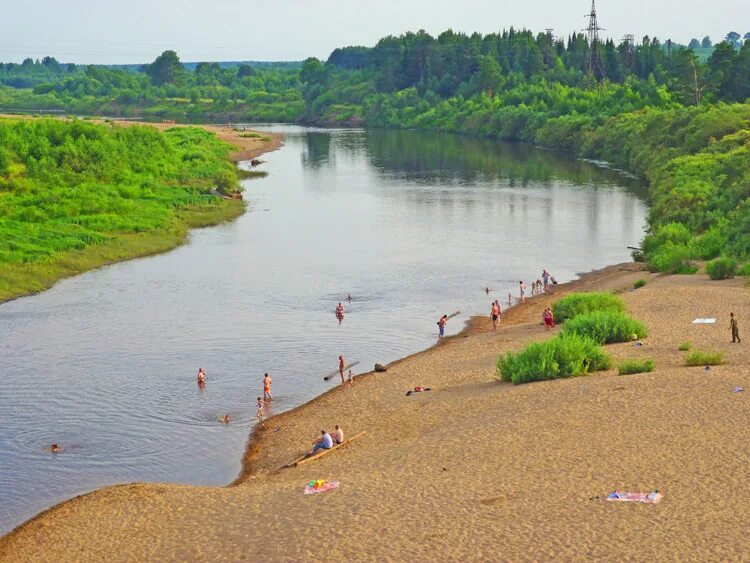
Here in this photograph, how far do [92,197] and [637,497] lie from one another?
194ft

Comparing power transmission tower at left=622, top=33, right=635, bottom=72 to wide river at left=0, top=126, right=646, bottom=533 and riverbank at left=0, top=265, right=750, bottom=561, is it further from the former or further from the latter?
riverbank at left=0, top=265, right=750, bottom=561

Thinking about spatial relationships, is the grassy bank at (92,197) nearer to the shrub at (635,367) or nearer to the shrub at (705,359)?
the shrub at (635,367)

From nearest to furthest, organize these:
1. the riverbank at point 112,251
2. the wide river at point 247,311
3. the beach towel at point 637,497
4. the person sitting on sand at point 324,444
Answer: the beach towel at point 637,497, the person sitting on sand at point 324,444, the wide river at point 247,311, the riverbank at point 112,251

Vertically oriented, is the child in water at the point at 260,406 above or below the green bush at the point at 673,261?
below

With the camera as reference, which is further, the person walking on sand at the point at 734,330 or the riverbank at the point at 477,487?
the person walking on sand at the point at 734,330

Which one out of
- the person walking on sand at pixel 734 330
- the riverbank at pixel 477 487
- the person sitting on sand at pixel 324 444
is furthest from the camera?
the person walking on sand at pixel 734 330

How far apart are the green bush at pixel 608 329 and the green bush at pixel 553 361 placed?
3209 millimetres

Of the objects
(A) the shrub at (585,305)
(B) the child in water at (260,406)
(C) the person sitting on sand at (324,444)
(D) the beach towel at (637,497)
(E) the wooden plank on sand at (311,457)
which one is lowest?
(B) the child in water at (260,406)

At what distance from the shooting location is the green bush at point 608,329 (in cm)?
3912

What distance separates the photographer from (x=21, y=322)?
156ft

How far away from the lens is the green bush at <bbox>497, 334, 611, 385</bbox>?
1358 inches

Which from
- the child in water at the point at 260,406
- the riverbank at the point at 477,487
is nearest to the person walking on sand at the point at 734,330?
the riverbank at the point at 477,487

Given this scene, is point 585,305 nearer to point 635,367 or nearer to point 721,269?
point 635,367

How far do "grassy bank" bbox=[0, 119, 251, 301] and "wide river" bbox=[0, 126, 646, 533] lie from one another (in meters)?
2.04
